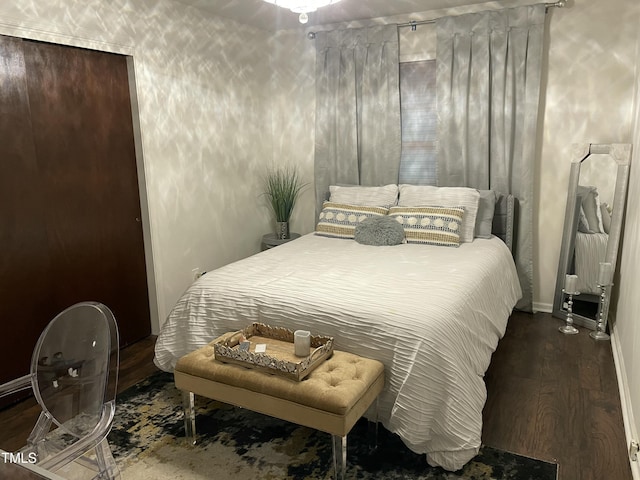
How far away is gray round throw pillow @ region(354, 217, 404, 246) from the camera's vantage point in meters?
3.57

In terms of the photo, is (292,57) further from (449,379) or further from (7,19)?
(449,379)

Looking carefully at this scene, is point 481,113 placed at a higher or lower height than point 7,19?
lower

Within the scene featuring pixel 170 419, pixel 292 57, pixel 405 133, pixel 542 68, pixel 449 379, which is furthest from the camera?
pixel 292 57

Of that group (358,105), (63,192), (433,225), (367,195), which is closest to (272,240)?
(367,195)

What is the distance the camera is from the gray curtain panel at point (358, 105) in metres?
4.14

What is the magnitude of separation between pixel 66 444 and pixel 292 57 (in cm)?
374

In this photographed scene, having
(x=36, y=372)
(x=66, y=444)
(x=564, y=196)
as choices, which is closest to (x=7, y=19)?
(x=36, y=372)

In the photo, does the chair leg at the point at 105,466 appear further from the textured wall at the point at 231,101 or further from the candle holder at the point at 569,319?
the candle holder at the point at 569,319

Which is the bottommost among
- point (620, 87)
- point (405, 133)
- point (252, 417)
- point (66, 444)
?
point (252, 417)

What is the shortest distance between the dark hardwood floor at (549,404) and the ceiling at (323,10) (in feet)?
8.27

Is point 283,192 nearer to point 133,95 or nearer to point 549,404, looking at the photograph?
point 133,95

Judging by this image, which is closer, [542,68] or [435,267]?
[435,267]

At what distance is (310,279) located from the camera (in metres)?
2.68

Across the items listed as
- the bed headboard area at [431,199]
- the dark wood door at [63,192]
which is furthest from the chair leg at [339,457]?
the bed headboard area at [431,199]
